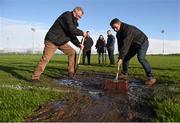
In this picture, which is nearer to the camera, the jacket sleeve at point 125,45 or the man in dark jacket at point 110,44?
the jacket sleeve at point 125,45

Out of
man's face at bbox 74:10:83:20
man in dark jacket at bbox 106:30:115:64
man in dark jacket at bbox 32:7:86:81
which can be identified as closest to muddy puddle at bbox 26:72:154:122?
man in dark jacket at bbox 32:7:86:81

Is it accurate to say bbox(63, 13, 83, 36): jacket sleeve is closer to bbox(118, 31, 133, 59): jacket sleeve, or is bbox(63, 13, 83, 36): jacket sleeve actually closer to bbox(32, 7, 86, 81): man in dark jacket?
bbox(32, 7, 86, 81): man in dark jacket

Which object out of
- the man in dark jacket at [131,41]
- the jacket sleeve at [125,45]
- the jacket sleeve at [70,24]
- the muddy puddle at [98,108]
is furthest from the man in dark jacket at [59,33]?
the muddy puddle at [98,108]

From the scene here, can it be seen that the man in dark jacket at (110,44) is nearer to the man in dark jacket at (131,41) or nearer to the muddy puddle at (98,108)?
the man in dark jacket at (131,41)

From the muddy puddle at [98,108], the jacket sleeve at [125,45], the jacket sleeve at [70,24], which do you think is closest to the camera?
the muddy puddle at [98,108]

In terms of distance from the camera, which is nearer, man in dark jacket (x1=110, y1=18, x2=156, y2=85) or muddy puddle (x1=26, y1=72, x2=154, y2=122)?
muddy puddle (x1=26, y1=72, x2=154, y2=122)

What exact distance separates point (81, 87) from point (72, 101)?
7.34 ft

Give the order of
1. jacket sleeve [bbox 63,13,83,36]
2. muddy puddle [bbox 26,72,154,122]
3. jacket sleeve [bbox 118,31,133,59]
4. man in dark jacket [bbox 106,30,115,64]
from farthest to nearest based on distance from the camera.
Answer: man in dark jacket [bbox 106,30,115,64], jacket sleeve [bbox 63,13,83,36], jacket sleeve [bbox 118,31,133,59], muddy puddle [bbox 26,72,154,122]

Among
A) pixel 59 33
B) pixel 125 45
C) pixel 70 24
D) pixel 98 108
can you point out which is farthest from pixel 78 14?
pixel 98 108

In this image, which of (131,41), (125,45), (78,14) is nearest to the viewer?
(125,45)

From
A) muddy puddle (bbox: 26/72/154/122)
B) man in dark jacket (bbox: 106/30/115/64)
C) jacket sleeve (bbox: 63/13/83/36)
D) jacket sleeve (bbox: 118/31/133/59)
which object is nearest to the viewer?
muddy puddle (bbox: 26/72/154/122)

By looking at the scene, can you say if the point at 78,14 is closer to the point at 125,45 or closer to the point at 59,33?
the point at 59,33

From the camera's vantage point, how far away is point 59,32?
36.6 feet

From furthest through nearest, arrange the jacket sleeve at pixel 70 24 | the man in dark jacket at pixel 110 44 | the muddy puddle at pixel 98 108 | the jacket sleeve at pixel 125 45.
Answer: the man in dark jacket at pixel 110 44 → the jacket sleeve at pixel 70 24 → the jacket sleeve at pixel 125 45 → the muddy puddle at pixel 98 108
